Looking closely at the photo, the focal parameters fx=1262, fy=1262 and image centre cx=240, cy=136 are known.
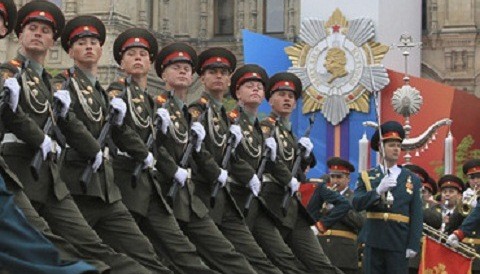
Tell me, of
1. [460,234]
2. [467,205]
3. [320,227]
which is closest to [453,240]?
[460,234]

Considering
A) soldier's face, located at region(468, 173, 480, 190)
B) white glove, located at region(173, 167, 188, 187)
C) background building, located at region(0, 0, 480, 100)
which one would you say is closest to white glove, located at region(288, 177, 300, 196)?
white glove, located at region(173, 167, 188, 187)

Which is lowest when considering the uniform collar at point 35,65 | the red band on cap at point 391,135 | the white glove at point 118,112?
the red band on cap at point 391,135

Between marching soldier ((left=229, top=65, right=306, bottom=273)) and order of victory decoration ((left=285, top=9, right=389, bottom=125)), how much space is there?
1708 cm

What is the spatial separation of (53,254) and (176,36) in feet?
110

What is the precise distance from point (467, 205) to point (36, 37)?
632 cm

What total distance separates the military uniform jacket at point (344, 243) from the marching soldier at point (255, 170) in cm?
264

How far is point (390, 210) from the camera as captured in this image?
10812mm

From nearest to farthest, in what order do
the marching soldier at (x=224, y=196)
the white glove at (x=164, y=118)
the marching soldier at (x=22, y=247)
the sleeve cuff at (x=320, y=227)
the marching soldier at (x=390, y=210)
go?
the marching soldier at (x=22, y=247)
the white glove at (x=164, y=118)
the marching soldier at (x=224, y=196)
the marching soldier at (x=390, y=210)
the sleeve cuff at (x=320, y=227)

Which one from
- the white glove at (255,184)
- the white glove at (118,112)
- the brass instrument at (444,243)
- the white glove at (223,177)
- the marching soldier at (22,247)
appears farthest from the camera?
the brass instrument at (444,243)

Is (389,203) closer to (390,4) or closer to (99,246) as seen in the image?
(99,246)

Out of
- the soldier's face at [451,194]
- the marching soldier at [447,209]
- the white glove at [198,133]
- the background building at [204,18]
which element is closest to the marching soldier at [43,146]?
the white glove at [198,133]

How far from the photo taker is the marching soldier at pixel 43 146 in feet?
24.9

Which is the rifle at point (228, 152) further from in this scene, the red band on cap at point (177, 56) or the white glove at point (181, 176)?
the red band on cap at point (177, 56)

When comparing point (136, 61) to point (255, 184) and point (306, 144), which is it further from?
point (306, 144)
